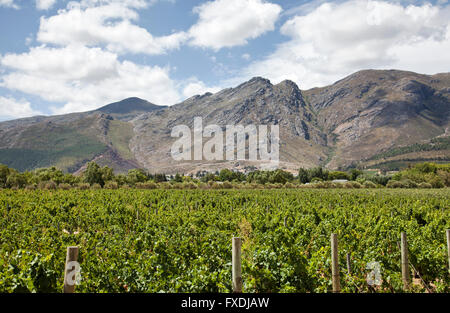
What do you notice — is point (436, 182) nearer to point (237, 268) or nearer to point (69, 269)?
point (237, 268)

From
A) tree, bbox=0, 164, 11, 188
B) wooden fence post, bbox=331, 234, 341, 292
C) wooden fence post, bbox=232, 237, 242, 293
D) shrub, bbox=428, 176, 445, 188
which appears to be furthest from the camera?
shrub, bbox=428, 176, 445, 188

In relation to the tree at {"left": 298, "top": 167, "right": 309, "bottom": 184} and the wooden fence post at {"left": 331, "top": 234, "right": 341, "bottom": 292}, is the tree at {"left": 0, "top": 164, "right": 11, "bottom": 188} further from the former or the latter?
the tree at {"left": 298, "top": 167, "right": 309, "bottom": 184}

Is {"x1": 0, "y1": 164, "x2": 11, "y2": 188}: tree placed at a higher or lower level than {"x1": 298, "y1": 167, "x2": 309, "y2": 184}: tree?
higher

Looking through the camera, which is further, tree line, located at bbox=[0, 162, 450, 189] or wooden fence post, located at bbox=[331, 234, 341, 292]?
tree line, located at bbox=[0, 162, 450, 189]

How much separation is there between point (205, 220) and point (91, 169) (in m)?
45.1

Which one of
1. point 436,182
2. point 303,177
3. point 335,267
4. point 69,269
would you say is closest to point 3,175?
point 69,269

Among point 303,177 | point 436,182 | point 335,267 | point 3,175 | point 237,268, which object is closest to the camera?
point 237,268

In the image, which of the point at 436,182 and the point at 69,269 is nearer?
the point at 69,269

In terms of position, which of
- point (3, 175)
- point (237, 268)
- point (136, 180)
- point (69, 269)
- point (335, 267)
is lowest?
point (136, 180)

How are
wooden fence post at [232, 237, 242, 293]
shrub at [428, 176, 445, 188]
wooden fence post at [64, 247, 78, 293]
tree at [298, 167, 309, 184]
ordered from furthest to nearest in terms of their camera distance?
tree at [298, 167, 309, 184] < shrub at [428, 176, 445, 188] < wooden fence post at [232, 237, 242, 293] < wooden fence post at [64, 247, 78, 293]

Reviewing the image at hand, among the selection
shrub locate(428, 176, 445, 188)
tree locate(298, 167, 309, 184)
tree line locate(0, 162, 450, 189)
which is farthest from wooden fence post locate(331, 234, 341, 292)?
tree locate(298, 167, 309, 184)
